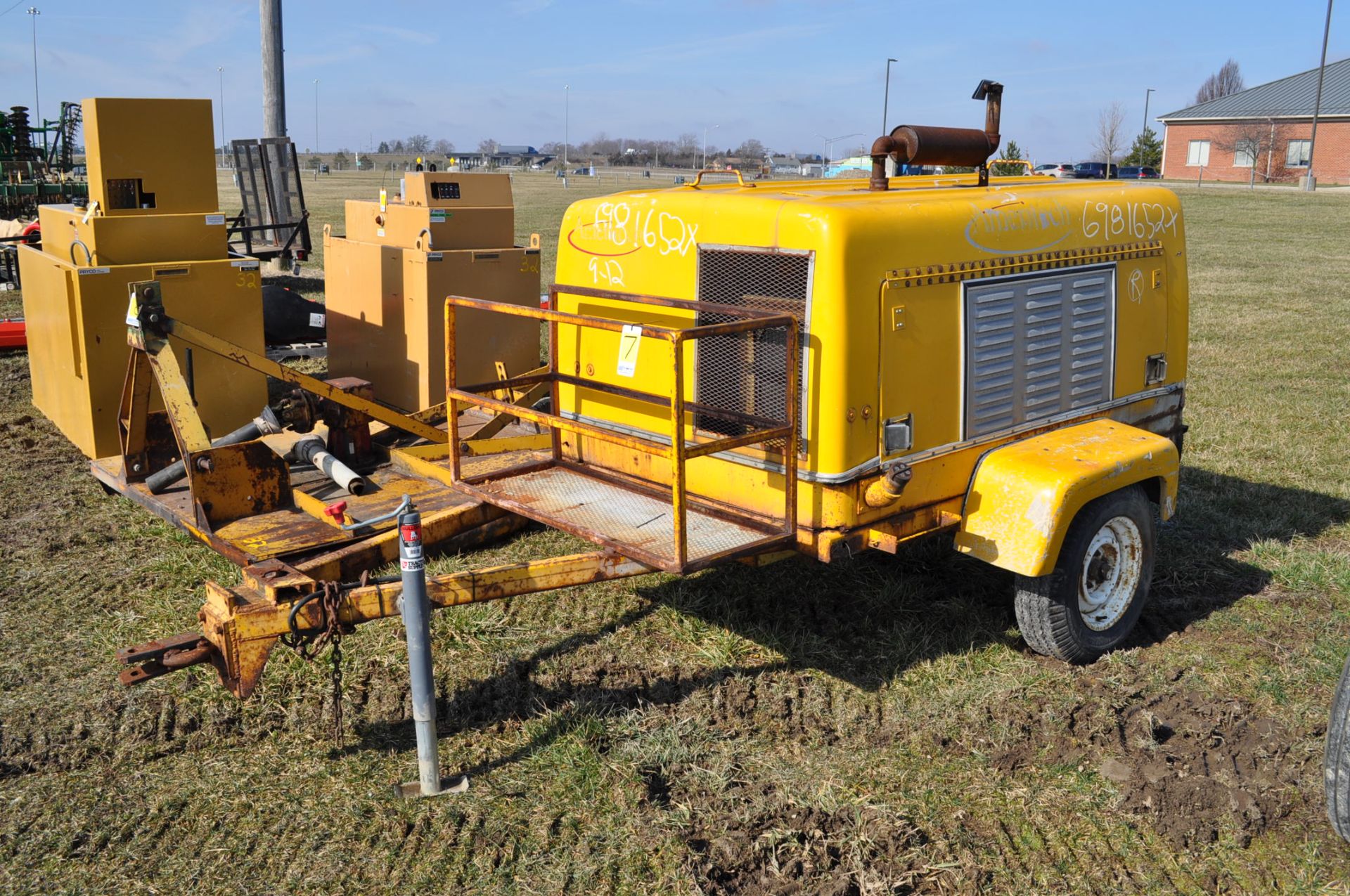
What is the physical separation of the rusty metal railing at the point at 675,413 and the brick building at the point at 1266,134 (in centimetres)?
6669

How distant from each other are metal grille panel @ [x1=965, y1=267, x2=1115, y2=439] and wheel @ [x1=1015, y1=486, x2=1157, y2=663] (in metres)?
0.56

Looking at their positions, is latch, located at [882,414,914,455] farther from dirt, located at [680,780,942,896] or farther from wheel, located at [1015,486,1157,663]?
dirt, located at [680,780,942,896]

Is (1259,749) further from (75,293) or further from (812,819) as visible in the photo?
(75,293)

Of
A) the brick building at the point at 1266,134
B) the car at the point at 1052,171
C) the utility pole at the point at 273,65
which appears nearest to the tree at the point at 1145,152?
the brick building at the point at 1266,134

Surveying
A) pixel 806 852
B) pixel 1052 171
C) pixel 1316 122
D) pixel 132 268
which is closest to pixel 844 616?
pixel 806 852

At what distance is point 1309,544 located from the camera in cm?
664

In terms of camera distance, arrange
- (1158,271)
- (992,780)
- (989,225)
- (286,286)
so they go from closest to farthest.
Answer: (992,780) < (989,225) < (1158,271) < (286,286)

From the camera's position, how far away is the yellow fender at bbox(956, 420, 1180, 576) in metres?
4.64

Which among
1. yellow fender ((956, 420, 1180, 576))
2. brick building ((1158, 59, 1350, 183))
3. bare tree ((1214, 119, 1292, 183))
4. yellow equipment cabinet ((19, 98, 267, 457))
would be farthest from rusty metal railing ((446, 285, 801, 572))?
bare tree ((1214, 119, 1292, 183))

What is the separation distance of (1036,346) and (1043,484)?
0.82m

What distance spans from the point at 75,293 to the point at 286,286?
30.5 feet

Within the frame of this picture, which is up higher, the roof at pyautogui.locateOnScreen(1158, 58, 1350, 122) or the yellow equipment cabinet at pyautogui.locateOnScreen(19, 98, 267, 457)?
the roof at pyautogui.locateOnScreen(1158, 58, 1350, 122)

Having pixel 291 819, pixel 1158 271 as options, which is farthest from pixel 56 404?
pixel 1158 271

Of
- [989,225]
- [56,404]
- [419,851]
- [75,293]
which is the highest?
[989,225]
